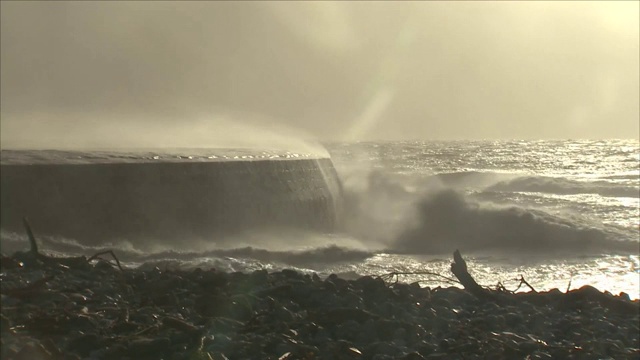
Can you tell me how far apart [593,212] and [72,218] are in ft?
55.4

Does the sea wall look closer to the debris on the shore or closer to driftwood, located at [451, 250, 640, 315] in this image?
the debris on the shore

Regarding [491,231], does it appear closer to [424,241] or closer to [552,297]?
[424,241]

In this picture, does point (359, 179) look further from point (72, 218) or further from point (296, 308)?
point (296, 308)

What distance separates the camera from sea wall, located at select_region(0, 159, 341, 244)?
9586 millimetres

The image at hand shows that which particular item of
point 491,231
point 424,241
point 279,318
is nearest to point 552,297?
point 279,318

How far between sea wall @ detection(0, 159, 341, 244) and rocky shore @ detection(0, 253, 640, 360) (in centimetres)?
371

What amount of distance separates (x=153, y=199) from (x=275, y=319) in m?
6.26

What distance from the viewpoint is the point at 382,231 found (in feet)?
51.3

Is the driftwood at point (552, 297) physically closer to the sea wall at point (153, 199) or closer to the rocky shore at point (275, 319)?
the rocky shore at point (275, 319)

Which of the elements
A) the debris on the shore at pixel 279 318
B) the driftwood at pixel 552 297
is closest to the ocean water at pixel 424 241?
the driftwood at pixel 552 297

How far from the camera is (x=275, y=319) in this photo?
4.79 meters

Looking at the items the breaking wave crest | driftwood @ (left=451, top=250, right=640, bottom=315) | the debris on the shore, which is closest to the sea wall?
the breaking wave crest

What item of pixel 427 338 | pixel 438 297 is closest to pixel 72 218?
pixel 438 297

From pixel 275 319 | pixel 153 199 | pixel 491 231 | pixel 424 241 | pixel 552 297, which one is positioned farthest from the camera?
pixel 491 231
